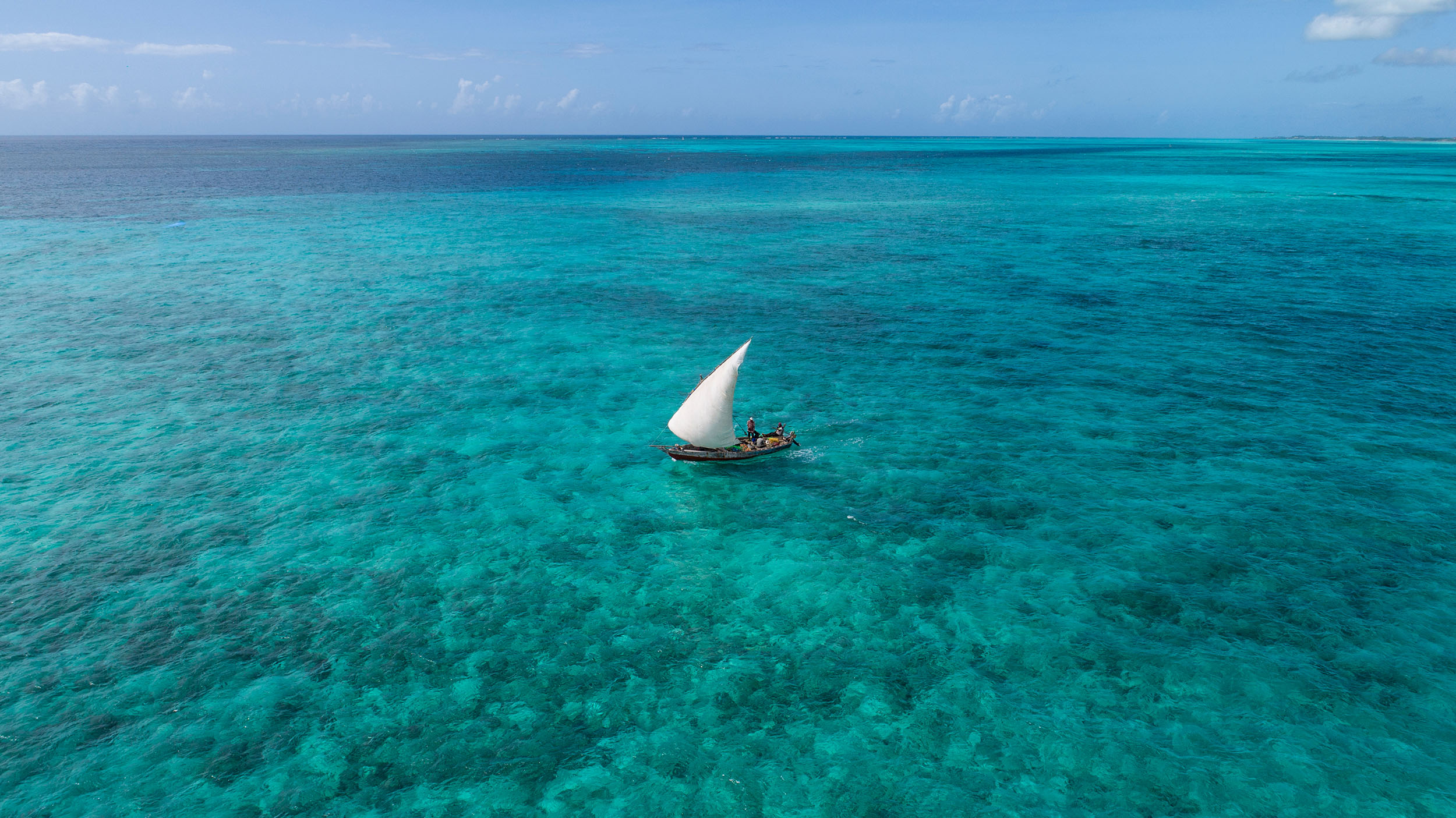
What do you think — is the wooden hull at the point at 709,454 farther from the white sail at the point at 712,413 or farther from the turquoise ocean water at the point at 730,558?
the turquoise ocean water at the point at 730,558

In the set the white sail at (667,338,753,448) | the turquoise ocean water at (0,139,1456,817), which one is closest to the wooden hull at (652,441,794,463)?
the white sail at (667,338,753,448)

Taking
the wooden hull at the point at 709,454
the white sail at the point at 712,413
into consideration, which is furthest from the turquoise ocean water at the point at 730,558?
the white sail at the point at 712,413

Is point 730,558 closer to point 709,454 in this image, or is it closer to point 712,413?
point 709,454

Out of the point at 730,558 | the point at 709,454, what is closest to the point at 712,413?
the point at 709,454

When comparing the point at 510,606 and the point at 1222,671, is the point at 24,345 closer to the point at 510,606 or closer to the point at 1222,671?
the point at 510,606

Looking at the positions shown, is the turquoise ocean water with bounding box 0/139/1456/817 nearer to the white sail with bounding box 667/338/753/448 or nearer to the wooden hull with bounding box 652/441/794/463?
the wooden hull with bounding box 652/441/794/463

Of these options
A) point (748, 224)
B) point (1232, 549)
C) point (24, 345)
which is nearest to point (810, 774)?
point (1232, 549)

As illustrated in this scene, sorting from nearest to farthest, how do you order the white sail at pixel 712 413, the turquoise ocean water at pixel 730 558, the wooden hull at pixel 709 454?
the turquoise ocean water at pixel 730 558 → the white sail at pixel 712 413 → the wooden hull at pixel 709 454
